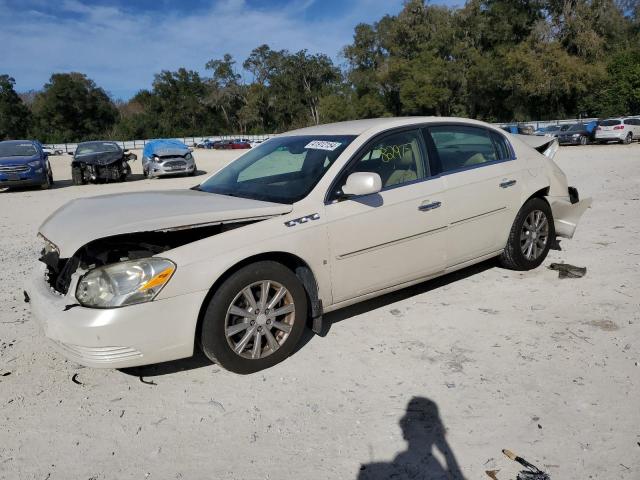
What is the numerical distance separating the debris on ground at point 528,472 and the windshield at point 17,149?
54.1ft

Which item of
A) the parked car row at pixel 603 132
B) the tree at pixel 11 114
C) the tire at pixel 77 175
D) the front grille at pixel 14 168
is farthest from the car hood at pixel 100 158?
the tree at pixel 11 114

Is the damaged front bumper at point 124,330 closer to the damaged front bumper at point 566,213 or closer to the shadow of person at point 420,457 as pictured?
the shadow of person at point 420,457

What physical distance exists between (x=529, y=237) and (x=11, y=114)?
91.5 metres

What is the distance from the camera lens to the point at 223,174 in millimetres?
4766

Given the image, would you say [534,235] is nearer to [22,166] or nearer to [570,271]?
[570,271]

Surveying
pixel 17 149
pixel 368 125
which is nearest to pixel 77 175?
pixel 17 149

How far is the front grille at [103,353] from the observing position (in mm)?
3000

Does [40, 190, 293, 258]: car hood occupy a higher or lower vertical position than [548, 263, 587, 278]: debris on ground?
higher

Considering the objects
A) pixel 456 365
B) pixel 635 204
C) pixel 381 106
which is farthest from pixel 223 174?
pixel 381 106

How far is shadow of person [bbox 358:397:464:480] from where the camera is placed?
8.11 feet

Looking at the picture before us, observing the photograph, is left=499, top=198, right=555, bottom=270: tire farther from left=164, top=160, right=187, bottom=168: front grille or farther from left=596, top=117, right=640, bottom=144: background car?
left=596, top=117, right=640, bottom=144: background car

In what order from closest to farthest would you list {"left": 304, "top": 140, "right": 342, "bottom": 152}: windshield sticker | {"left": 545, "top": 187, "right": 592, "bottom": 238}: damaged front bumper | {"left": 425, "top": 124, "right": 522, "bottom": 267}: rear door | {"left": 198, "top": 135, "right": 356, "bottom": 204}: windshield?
1. {"left": 198, "top": 135, "right": 356, "bottom": 204}: windshield
2. {"left": 304, "top": 140, "right": 342, "bottom": 152}: windshield sticker
3. {"left": 425, "top": 124, "right": 522, "bottom": 267}: rear door
4. {"left": 545, "top": 187, "right": 592, "bottom": 238}: damaged front bumper

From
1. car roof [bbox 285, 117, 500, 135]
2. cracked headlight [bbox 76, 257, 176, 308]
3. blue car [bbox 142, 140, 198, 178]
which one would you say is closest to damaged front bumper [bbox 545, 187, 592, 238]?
car roof [bbox 285, 117, 500, 135]

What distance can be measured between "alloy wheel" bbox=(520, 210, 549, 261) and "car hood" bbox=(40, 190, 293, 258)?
2.68 metres
